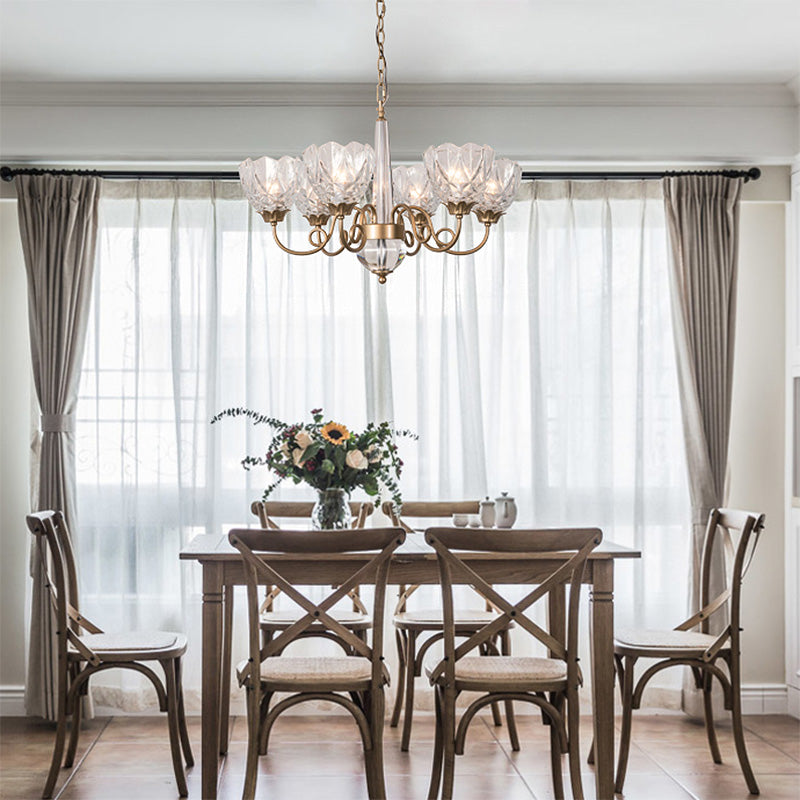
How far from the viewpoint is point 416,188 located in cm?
346

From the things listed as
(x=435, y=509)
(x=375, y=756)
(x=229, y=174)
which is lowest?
(x=375, y=756)

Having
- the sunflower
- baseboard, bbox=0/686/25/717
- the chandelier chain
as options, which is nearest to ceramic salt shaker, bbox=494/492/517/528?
the sunflower

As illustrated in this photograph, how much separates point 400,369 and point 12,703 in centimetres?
236

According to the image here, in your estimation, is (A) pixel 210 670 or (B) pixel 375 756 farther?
(A) pixel 210 670

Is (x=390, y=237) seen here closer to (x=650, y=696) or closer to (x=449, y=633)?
(x=449, y=633)

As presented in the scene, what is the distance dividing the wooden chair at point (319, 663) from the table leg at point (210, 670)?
5.4 inches

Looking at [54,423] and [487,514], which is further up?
[54,423]

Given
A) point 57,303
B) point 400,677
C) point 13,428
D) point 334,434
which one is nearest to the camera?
point 334,434

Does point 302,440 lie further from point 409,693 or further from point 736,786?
point 736,786

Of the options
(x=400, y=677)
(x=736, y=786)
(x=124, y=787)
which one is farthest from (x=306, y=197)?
(x=736, y=786)

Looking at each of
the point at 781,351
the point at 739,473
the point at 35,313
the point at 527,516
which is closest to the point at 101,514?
the point at 35,313

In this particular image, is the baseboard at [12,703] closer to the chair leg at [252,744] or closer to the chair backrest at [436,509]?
the chair backrest at [436,509]

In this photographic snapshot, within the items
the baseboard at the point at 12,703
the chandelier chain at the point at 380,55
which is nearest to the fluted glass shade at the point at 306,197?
the chandelier chain at the point at 380,55

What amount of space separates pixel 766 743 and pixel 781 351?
182 centimetres
